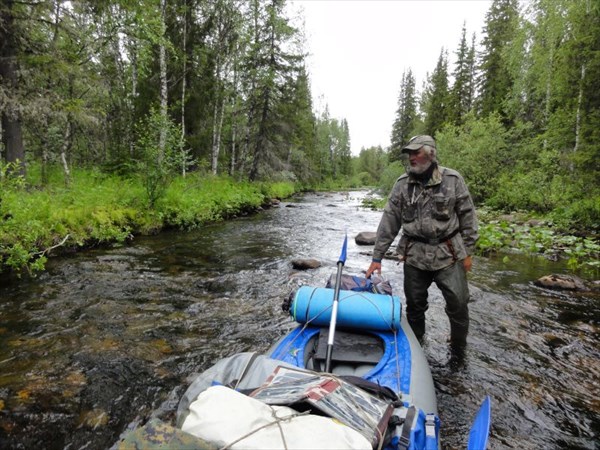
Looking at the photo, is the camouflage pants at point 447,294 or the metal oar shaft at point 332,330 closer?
the metal oar shaft at point 332,330

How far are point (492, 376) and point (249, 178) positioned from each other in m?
20.5

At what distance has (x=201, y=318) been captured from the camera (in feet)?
17.4

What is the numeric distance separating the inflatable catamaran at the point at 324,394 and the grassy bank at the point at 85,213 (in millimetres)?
4865

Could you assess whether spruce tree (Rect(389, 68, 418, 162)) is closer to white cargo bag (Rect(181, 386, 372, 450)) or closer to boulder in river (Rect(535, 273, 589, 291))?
boulder in river (Rect(535, 273, 589, 291))

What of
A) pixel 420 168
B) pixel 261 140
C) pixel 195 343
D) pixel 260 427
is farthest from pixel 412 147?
pixel 261 140

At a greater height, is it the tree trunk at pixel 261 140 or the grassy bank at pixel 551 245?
the tree trunk at pixel 261 140

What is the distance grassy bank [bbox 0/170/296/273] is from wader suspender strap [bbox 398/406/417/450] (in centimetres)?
600

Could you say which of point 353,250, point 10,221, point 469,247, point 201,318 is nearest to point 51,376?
point 201,318

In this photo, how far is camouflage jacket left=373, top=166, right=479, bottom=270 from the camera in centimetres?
388

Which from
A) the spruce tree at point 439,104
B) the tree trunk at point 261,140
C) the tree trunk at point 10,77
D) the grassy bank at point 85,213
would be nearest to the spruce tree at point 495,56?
the spruce tree at point 439,104

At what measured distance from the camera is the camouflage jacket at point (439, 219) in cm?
388

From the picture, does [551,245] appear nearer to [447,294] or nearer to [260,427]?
[447,294]

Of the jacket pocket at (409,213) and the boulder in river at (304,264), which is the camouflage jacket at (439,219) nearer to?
the jacket pocket at (409,213)

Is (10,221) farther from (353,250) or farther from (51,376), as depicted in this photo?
(353,250)
